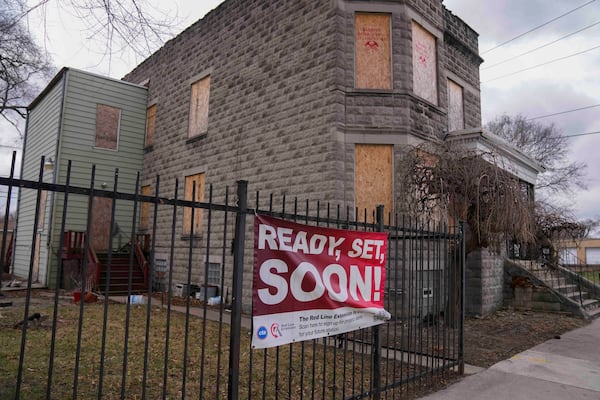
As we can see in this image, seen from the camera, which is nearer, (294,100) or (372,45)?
(372,45)

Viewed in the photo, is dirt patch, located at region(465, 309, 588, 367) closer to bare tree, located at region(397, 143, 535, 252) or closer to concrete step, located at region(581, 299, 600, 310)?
concrete step, located at region(581, 299, 600, 310)

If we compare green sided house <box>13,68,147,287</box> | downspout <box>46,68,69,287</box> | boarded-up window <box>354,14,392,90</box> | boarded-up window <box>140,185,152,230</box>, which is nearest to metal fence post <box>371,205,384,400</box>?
boarded-up window <box>354,14,392,90</box>

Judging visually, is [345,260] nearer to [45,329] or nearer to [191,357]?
[191,357]

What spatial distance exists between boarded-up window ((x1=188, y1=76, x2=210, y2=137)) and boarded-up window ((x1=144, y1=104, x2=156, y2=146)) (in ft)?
8.55

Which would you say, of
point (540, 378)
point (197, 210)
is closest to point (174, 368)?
point (540, 378)

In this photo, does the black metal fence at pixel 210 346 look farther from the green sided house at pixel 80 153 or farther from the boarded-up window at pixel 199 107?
the boarded-up window at pixel 199 107

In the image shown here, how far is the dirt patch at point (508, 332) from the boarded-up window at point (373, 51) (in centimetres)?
580

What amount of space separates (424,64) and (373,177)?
3.49m

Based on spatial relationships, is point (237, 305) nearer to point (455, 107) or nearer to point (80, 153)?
point (455, 107)

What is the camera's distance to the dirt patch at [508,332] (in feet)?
23.2

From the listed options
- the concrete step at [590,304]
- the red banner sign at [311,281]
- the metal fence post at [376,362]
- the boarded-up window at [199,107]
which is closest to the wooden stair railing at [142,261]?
the boarded-up window at [199,107]

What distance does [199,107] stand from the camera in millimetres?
14148

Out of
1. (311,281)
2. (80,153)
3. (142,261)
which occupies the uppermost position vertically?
(80,153)

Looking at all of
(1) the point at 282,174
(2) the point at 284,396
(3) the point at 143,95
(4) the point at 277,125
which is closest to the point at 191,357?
(2) the point at 284,396
